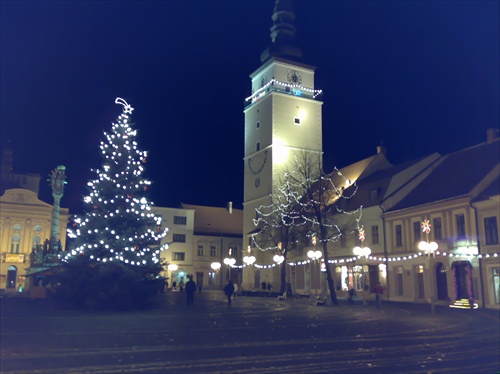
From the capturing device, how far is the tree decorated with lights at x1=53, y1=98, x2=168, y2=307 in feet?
80.5

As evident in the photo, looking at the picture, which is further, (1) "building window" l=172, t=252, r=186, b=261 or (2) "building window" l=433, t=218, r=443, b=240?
(1) "building window" l=172, t=252, r=186, b=261

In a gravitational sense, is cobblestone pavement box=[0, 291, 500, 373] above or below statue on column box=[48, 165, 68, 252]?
below

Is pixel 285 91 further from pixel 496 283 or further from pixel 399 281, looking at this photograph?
pixel 496 283

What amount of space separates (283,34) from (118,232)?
47211 millimetres

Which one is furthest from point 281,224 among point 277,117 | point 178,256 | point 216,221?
point 216,221

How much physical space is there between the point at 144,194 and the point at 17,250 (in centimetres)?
4249

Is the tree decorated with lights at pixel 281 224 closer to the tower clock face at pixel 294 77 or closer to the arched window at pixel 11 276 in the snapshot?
the tower clock face at pixel 294 77

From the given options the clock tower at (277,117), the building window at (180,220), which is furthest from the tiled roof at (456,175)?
the building window at (180,220)

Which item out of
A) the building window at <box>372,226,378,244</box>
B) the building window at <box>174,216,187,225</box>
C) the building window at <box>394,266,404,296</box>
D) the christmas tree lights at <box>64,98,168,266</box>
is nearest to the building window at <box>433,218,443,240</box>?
the building window at <box>394,266,404,296</box>

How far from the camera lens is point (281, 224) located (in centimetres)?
4800

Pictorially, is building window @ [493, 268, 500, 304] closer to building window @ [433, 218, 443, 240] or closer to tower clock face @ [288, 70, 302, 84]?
building window @ [433, 218, 443, 240]

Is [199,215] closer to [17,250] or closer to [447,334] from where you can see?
[17,250]

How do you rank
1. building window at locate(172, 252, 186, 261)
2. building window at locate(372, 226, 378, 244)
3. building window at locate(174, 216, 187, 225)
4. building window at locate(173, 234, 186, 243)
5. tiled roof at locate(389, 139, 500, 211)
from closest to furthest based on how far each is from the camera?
tiled roof at locate(389, 139, 500, 211)
building window at locate(372, 226, 378, 244)
building window at locate(172, 252, 186, 261)
building window at locate(173, 234, 186, 243)
building window at locate(174, 216, 187, 225)

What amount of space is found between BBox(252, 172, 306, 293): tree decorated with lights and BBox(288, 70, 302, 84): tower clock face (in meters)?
13.4
